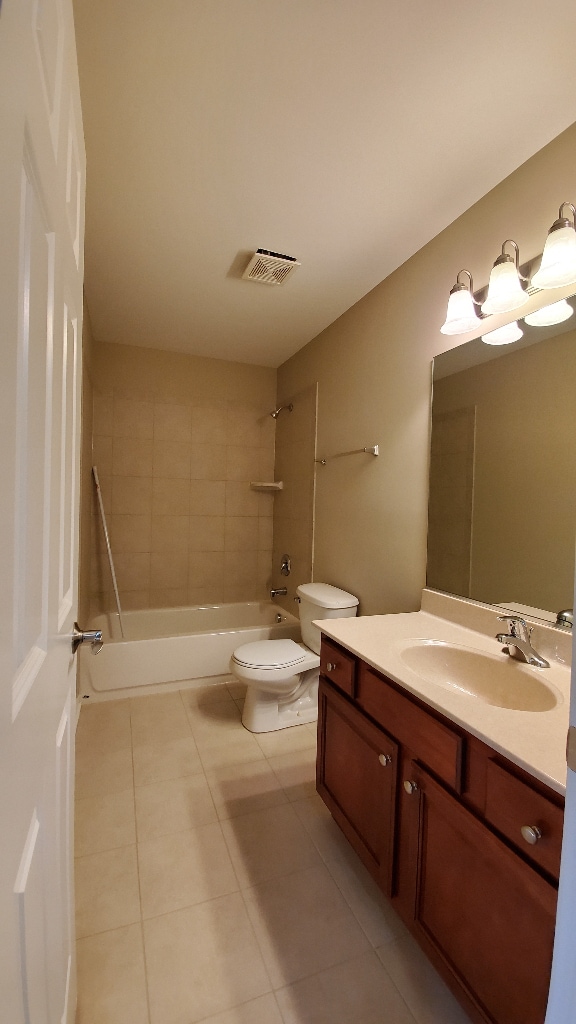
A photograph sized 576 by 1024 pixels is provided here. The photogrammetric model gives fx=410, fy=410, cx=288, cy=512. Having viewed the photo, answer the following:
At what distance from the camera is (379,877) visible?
4.00ft

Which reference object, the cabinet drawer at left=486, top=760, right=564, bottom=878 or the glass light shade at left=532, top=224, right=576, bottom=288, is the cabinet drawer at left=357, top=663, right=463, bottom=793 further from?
the glass light shade at left=532, top=224, right=576, bottom=288

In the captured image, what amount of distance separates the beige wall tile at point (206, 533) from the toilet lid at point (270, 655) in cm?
125

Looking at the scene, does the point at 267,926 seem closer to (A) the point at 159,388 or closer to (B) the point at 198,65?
(B) the point at 198,65

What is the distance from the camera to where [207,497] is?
3404 millimetres

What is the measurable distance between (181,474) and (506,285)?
2579mm

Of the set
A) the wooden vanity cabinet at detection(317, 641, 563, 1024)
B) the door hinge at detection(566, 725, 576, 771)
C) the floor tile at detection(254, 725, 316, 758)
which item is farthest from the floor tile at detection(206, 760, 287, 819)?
the door hinge at detection(566, 725, 576, 771)

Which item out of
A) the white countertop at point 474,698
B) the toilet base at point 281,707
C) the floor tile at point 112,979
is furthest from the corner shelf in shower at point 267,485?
the floor tile at point 112,979

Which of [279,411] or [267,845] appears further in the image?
[279,411]

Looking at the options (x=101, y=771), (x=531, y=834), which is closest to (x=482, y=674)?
(x=531, y=834)

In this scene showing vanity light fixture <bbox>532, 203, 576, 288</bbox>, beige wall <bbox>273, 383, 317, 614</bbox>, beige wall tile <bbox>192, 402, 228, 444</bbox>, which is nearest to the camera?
vanity light fixture <bbox>532, 203, 576, 288</bbox>

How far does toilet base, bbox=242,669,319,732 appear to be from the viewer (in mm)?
2262

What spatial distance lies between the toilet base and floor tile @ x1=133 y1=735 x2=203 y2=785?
0.34 meters

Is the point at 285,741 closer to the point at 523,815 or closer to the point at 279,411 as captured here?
the point at 523,815

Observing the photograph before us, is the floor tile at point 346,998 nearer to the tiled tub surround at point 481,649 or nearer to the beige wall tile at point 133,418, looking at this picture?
the tiled tub surround at point 481,649
